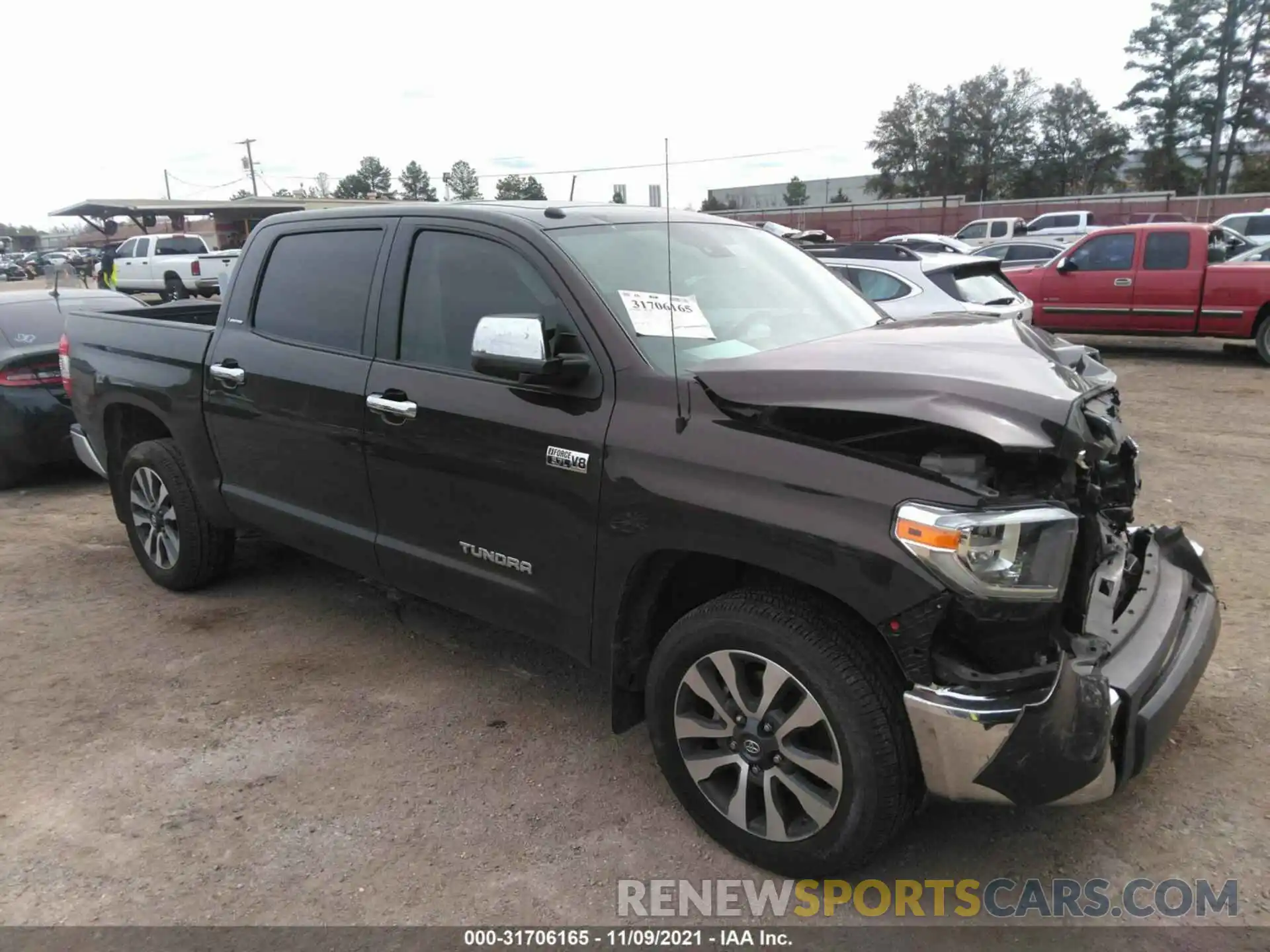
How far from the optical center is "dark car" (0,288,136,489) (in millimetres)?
6793

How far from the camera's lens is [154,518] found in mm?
4918

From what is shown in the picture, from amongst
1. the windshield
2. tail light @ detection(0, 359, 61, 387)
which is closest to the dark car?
tail light @ detection(0, 359, 61, 387)

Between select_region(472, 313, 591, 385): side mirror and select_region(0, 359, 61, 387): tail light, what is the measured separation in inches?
211

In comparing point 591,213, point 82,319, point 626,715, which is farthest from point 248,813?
point 82,319

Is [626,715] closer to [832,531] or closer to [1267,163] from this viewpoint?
[832,531]

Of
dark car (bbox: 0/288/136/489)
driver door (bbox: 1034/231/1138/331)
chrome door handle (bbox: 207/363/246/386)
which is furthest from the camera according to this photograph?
driver door (bbox: 1034/231/1138/331)

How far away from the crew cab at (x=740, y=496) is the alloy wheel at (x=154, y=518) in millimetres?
777

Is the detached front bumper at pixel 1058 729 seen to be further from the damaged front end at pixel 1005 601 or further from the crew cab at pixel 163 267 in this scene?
the crew cab at pixel 163 267

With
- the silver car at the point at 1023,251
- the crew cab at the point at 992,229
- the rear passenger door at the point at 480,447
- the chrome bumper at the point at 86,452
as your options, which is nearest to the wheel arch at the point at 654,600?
the rear passenger door at the point at 480,447

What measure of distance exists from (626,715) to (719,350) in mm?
1260

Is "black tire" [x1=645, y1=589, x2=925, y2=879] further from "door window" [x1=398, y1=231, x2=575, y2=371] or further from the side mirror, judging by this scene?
"door window" [x1=398, y1=231, x2=575, y2=371]

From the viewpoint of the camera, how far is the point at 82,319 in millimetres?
5266

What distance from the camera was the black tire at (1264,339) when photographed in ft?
36.2

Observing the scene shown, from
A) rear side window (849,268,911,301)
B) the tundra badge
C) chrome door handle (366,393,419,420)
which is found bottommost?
the tundra badge
